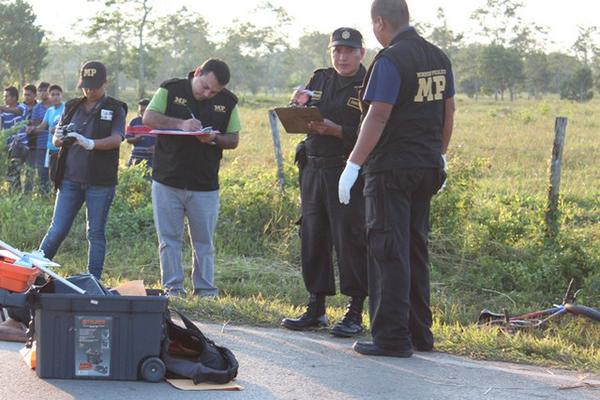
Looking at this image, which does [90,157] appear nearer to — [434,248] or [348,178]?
[348,178]

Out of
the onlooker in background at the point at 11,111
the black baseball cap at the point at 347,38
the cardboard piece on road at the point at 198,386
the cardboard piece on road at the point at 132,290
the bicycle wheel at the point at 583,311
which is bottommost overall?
the cardboard piece on road at the point at 198,386

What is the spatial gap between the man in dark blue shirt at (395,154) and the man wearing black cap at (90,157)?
2.59 meters

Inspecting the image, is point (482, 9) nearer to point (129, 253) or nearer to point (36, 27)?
point (36, 27)

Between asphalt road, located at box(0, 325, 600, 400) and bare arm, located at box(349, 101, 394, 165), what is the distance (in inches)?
46.8

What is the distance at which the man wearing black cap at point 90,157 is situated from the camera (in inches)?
290

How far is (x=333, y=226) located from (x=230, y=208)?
14.1 ft

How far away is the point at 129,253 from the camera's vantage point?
9.77 metres

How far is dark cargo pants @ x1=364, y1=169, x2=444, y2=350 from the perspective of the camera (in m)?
5.50

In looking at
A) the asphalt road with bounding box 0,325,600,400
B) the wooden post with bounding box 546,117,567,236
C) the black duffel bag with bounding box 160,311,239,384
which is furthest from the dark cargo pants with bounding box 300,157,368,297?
the wooden post with bounding box 546,117,567,236

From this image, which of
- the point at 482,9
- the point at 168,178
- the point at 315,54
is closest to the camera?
the point at 168,178

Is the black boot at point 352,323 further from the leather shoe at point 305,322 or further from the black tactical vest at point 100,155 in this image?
the black tactical vest at point 100,155

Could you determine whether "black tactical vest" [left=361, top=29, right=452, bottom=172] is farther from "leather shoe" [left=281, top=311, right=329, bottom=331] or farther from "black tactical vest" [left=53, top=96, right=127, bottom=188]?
"black tactical vest" [left=53, top=96, right=127, bottom=188]

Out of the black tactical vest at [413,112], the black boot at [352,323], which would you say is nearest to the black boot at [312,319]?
the black boot at [352,323]

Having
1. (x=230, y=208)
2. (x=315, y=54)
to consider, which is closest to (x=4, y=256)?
(x=230, y=208)
